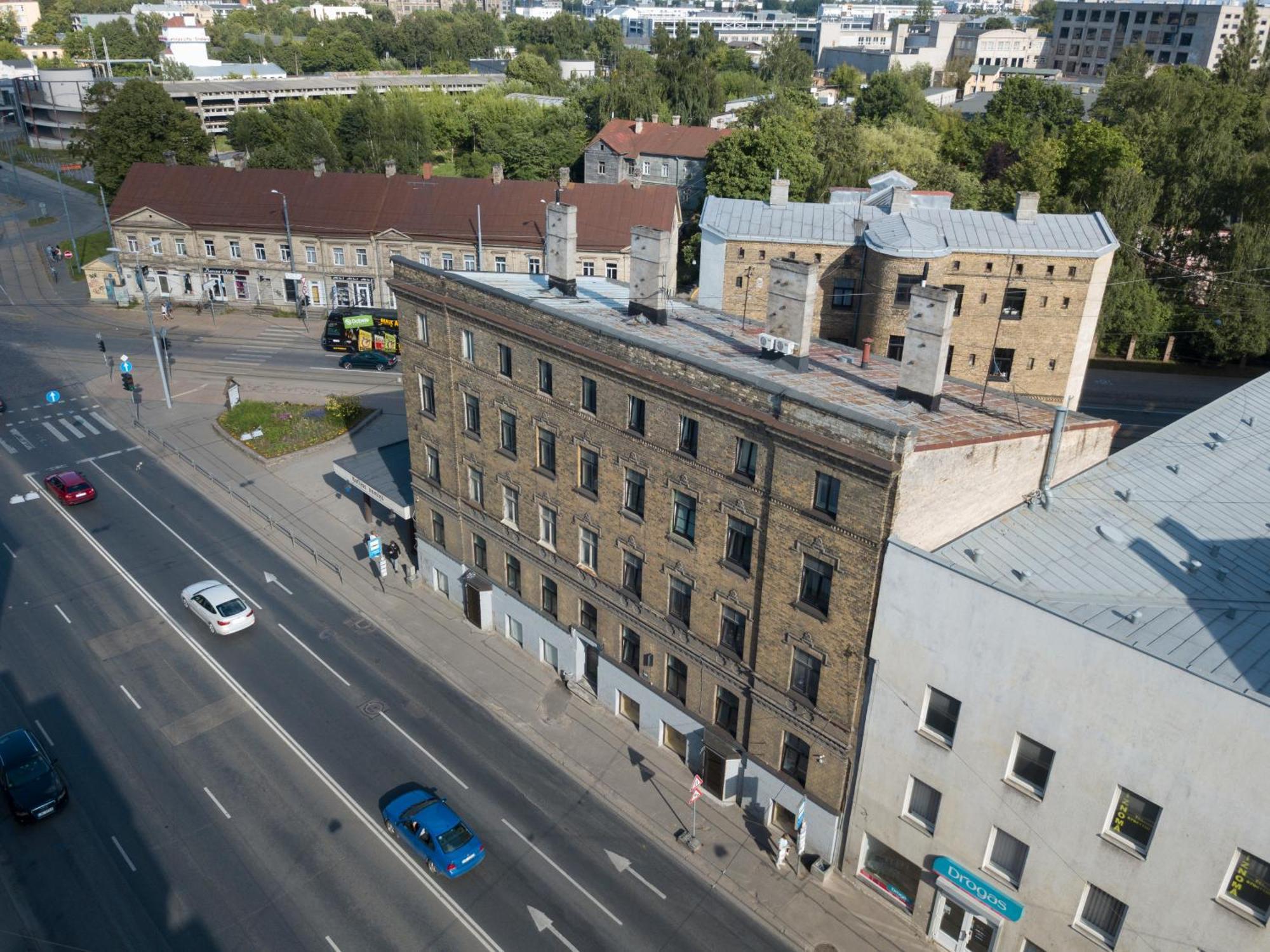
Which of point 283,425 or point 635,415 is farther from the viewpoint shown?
point 283,425

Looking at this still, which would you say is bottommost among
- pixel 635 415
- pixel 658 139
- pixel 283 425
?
pixel 283 425

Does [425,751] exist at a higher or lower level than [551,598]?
lower

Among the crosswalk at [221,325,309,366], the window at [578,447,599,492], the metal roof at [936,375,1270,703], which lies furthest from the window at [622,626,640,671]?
the crosswalk at [221,325,309,366]

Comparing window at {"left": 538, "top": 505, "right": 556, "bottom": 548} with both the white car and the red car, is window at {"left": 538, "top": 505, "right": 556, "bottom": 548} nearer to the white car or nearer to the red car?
the white car

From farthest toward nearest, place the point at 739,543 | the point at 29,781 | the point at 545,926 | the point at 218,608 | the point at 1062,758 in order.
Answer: the point at 218,608, the point at 29,781, the point at 739,543, the point at 545,926, the point at 1062,758

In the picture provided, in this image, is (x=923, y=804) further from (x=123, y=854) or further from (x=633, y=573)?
(x=123, y=854)

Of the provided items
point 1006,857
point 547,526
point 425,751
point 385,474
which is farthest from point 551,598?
point 1006,857

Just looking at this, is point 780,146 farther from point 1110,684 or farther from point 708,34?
point 708,34
